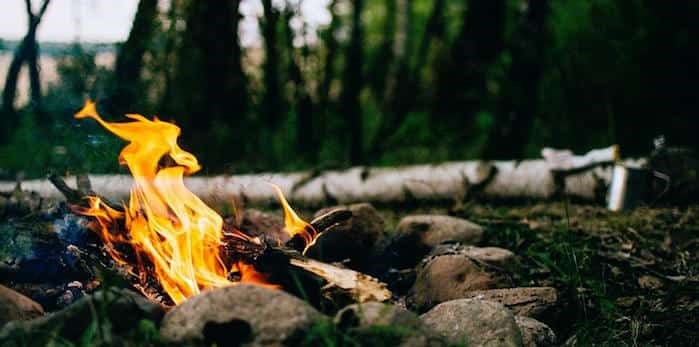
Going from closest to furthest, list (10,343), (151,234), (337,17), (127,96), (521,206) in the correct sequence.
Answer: (10,343) → (151,234) → (521,206) → (127,96) → (337,17)

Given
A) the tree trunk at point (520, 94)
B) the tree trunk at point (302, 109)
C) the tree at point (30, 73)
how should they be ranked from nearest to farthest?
the tree at point (30, 73), the tree trunk at point (520, 94), the tree trunk at point (302, 109)

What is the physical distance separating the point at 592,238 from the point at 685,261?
727 mm

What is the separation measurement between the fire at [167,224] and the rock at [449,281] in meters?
0.62

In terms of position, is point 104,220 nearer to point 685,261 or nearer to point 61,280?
point 61,280

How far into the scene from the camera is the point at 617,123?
31.9ft

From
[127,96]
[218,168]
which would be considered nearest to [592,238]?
[218,168]

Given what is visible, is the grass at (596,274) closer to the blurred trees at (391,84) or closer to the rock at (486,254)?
the rock at (486,254)

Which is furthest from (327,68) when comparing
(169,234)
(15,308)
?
(15,308)

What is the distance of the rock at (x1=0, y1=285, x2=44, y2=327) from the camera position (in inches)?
125

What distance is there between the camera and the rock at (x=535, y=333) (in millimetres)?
3367

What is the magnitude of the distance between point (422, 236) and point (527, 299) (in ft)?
3.73

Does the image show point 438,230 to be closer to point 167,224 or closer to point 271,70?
point 167,224

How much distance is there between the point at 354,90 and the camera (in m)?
9.77

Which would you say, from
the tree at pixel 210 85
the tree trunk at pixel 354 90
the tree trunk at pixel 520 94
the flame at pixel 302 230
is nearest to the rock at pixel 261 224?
the flame at pixel 302 230
